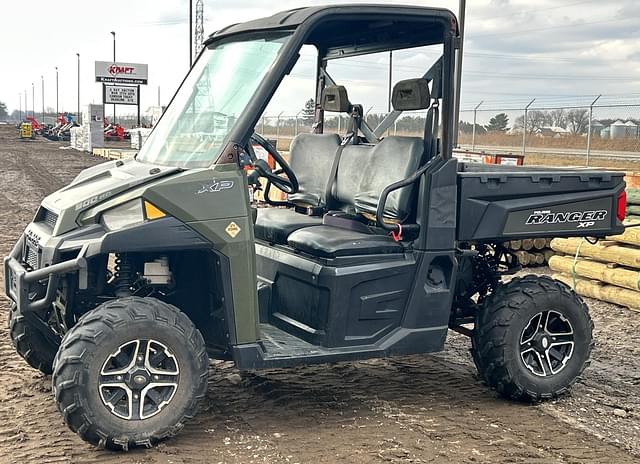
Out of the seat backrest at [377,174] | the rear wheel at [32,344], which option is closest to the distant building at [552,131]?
the seat backrest at [377,174]

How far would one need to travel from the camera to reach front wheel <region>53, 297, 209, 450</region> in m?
4.37

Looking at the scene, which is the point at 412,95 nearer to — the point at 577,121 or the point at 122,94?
the point at 577,121

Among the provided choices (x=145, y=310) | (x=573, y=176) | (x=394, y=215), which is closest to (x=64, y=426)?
(x=145, y=310)

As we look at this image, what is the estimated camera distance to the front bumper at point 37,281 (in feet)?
14.7

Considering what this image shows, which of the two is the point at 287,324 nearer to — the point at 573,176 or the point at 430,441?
the point at 430,441

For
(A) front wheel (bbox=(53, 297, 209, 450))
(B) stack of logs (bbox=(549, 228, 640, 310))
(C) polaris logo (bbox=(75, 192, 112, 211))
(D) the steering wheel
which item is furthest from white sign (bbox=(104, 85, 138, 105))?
(A) front wheel (bbox=(53, 297, 209, 450))

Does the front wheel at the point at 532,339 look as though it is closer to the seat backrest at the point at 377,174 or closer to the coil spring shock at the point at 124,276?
the seat backrest at the point at 377,174

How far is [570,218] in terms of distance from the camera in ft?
18.5

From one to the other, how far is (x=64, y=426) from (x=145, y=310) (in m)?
0.95

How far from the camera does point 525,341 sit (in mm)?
5637

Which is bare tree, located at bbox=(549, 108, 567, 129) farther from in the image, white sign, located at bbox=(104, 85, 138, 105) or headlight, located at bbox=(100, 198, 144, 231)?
white sign, located at bbox=(104, 85, 138, 105)

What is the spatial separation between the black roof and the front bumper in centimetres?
173

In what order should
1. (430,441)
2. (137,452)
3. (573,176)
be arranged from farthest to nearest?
(573,176) → (430,441) → (137,452)

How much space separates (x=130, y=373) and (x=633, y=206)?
6.39m
